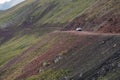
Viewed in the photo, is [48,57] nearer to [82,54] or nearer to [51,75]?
[51,75]

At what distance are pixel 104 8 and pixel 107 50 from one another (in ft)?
143

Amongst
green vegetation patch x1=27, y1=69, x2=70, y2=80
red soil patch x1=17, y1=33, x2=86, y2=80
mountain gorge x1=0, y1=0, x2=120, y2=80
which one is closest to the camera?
mountain gorge x1=0, y1=0, x2=120, y2=80

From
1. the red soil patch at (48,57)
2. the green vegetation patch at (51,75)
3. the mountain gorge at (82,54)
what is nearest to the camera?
the mountain gorge at (82,54)

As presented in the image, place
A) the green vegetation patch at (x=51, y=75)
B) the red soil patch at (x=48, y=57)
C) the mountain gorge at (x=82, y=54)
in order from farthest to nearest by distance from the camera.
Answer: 1. the red soil patch at (x=48, y=57)
2. the green vegetation patch at (x=51, y=75)
3. the mountain gorge at (x=82, y=54)

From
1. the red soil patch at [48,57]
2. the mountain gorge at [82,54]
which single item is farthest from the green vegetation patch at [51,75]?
the red soil patch at [48,57]

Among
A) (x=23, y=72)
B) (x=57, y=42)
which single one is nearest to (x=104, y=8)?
(x=57, y=42)

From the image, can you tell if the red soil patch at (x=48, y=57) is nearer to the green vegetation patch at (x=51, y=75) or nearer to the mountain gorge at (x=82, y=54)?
the mountain gorge at (x=82, y=54)

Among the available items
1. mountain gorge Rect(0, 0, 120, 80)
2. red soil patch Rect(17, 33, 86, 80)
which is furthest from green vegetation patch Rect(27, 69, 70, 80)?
red soil patch Rect(17, 33, 86, 80)

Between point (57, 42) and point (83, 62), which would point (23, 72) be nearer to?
point (57, 42)

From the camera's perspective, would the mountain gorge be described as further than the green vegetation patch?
No

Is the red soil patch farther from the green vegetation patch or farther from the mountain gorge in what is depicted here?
the green vegetation patch

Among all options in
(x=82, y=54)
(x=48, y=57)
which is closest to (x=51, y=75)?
(x=82, y=54)

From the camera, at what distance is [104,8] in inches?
3981

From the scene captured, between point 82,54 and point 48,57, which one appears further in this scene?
point 48,57
